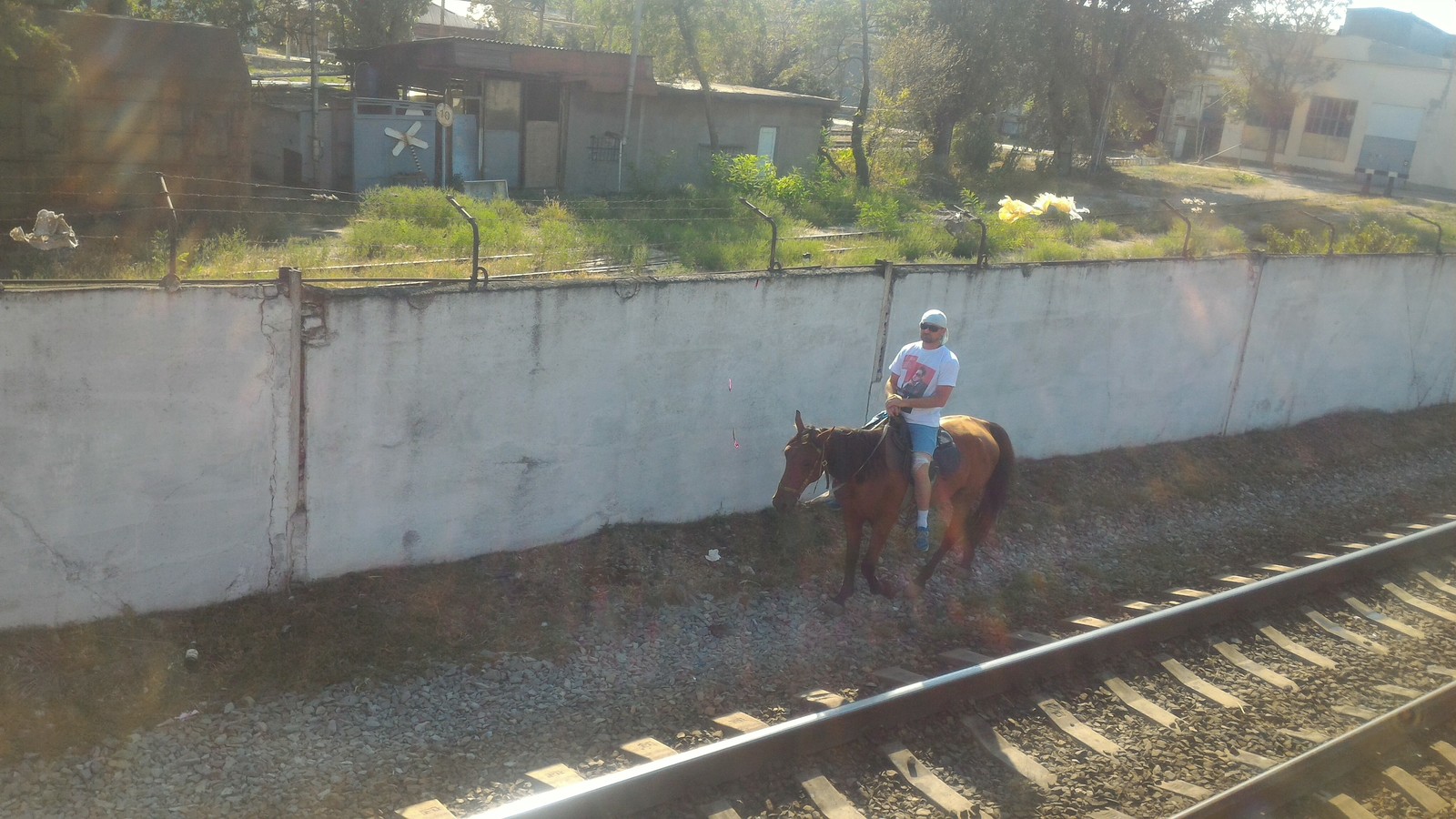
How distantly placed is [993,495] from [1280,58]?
47116 millimetres

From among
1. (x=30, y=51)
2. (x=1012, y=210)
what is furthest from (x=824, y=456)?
(x=30, y=51)

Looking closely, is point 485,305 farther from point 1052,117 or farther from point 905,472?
point 1052,117

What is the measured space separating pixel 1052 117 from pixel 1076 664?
1229 inches

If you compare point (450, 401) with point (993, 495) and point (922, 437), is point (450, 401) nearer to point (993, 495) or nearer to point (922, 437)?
point (922, 437)

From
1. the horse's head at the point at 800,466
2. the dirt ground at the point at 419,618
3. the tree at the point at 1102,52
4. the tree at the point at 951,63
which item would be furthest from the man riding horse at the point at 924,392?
the tree at the point at 1102,52

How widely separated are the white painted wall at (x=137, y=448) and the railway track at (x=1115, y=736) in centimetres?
281

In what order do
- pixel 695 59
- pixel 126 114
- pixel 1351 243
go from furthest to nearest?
1. pixel 695 59
2. pixel 1351 243
3. pixel 126 114

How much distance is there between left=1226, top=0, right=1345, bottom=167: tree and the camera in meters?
46.8

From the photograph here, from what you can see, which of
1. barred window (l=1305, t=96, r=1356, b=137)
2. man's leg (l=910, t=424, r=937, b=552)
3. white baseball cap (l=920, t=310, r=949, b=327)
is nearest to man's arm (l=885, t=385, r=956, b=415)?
man's leg (l=910, t=424, r=937, b=552)

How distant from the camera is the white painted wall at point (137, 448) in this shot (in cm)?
652

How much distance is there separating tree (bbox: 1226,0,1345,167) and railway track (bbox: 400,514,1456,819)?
43.5m

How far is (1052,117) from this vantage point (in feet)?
116

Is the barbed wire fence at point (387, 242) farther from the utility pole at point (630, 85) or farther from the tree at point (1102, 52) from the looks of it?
the tree at point (1102, 52)

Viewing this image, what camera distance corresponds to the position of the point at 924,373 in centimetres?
848
